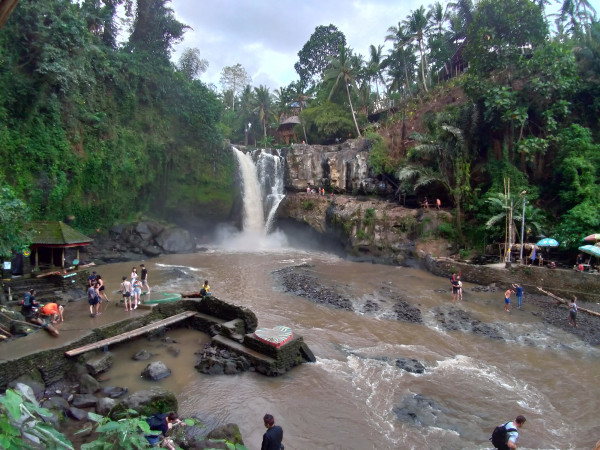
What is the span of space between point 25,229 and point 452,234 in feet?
74.7

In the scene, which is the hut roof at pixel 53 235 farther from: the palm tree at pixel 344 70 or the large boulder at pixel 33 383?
the palm tree at pixel 344 70

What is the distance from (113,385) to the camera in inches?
368

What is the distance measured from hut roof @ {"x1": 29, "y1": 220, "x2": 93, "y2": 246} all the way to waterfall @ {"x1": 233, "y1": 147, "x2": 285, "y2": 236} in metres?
18.3

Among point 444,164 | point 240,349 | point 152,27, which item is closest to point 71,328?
point 240,349

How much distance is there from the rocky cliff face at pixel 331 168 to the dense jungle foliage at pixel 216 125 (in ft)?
5.44

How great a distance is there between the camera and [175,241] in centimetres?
2902

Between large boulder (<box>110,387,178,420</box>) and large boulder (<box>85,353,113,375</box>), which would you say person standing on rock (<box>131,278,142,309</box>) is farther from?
large boulder (<box>110,387,178,420</box>)

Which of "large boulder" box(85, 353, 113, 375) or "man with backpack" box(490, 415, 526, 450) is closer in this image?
"man with backpack" box(490, 415, 526, 450)

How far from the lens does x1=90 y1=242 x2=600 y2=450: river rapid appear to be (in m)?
8.06

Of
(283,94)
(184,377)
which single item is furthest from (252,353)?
(283,94)

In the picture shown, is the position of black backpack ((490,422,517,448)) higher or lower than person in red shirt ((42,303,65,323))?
lower

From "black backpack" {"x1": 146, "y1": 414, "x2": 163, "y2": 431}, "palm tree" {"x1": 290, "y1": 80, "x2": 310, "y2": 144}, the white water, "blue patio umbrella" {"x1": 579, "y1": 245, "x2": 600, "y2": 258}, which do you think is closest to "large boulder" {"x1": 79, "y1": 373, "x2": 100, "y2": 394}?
"black backpack" {"x1": 146, "y1": 414, "x2": 163, "y2": 431}

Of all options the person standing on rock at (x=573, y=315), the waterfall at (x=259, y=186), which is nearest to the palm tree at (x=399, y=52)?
the waterfall at (x=259, y=186)

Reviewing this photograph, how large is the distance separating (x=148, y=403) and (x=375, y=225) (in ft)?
69.0
